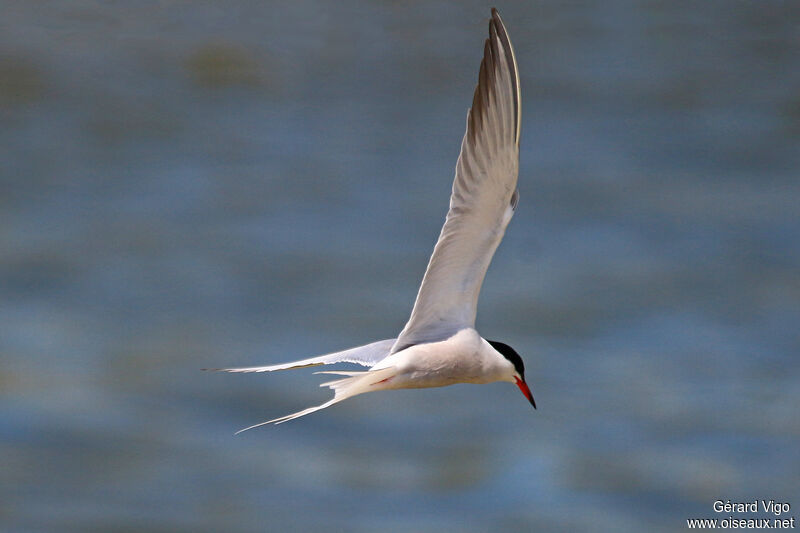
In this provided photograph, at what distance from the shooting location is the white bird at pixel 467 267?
3.87m

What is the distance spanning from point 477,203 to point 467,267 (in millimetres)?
234

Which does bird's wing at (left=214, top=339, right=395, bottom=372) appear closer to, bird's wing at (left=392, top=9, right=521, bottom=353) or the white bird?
the white bird

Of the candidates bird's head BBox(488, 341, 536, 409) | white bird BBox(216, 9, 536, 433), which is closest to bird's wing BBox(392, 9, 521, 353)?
white bird BBox(216, 9, 536, 433)


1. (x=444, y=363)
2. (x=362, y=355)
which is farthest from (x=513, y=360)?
(x=362, y=355)

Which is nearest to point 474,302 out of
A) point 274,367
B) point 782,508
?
point 274,367

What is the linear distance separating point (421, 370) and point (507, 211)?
Answer: 0.60 meters

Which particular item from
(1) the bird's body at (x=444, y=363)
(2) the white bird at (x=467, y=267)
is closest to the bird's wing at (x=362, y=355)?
(2) the white bird at (x=467, y=267)

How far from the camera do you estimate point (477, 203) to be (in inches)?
161

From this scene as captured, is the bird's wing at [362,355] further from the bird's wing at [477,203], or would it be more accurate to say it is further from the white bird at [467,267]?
the bird's wing at [477,203]

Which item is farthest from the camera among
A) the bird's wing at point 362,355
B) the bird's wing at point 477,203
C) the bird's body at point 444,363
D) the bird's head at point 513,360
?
the bird's head at point 513,360

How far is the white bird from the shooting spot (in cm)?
387

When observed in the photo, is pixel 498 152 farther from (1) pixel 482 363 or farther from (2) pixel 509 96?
(1) pixel 482 363

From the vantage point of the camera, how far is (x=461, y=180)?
13.3 ft

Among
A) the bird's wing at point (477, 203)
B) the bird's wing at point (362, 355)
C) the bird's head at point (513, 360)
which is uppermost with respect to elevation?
the bird's wing at point (477, 203)
